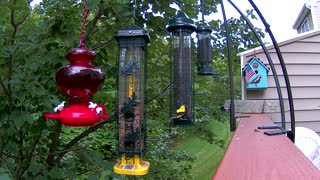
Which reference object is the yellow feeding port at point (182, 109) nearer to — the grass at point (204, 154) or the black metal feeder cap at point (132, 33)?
the black metal feeder cap at point (132, 33)

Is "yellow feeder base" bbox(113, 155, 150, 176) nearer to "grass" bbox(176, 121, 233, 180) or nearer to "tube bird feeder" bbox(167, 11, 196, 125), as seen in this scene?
"tube bird feeder" bbox(167, 11, 196, 125)

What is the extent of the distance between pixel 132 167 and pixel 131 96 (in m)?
0.32

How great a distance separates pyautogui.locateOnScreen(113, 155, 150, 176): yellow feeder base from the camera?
5.08ft

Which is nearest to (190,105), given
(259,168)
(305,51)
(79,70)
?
(79,70)

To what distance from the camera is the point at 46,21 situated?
229 cm

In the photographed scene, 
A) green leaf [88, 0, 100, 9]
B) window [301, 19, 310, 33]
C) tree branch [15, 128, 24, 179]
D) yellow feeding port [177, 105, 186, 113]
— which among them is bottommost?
tree branch [15, 128, 24, 179]

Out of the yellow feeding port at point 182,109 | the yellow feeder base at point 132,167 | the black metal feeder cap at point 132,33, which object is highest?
the black metal feeder cap at point 132,33

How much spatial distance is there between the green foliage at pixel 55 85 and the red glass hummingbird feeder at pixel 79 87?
25cm

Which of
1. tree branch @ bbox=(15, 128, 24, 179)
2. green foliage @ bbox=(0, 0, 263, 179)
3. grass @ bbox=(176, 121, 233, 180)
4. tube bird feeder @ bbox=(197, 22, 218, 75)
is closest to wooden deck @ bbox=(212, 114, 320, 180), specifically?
green foliage @ bbox=(0, 0, 263, 179)

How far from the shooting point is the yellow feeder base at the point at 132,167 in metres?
1.55

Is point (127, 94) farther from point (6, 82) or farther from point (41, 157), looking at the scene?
point (41, 157)

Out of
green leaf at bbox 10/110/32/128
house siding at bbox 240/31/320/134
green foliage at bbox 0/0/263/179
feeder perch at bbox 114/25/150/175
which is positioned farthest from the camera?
house siding at bbox 240/31/320/134

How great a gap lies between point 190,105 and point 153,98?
0.53 meters

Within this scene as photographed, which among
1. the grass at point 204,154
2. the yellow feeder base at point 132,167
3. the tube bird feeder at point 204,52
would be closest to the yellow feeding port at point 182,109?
the yellow feeder base at point 132,167
